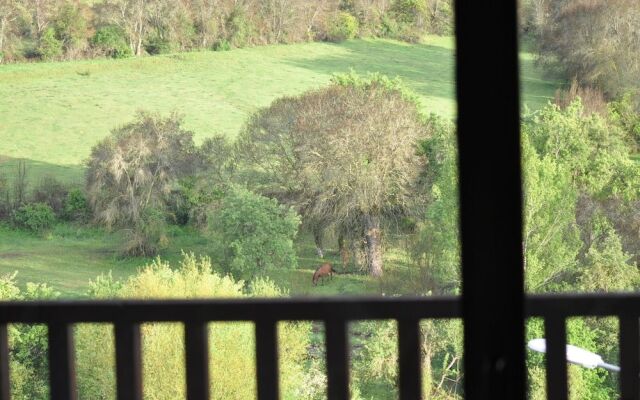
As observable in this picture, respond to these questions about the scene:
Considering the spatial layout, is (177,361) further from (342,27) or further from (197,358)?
(197,358)

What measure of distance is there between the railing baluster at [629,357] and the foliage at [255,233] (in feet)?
50.0

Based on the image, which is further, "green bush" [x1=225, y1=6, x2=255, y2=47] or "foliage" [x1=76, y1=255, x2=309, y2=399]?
"green bush" [x1=225, y1=6, x2=255, y2=47]

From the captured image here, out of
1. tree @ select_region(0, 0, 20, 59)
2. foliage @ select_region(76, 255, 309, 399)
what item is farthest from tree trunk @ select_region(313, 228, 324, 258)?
tree @ select_region(0, 0, 20, 59)

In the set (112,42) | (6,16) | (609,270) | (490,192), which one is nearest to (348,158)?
(609,270)

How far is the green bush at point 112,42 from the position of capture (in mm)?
19625

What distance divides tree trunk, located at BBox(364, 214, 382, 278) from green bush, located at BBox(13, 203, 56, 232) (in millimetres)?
5733

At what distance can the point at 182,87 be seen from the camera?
19703 mm

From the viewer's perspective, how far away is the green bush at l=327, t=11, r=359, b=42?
20.5 m

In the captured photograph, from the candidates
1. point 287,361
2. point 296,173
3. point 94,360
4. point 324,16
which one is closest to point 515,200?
point 287,361

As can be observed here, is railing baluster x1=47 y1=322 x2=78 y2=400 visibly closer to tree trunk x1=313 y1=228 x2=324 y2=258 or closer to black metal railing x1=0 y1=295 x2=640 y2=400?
black metal railing x1=0 y1=295 x2=640 y2=400

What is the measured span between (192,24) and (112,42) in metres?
1.75

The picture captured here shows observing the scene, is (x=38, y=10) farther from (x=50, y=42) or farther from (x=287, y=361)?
(x=287, y=361)

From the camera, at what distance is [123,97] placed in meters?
19.2

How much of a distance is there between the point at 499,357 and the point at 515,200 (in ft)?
0.24
